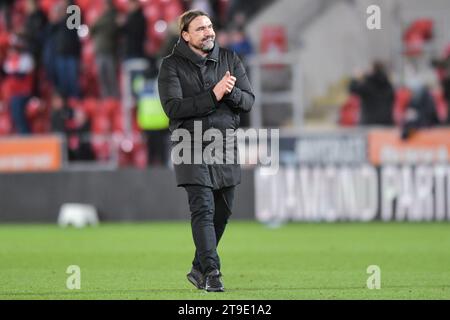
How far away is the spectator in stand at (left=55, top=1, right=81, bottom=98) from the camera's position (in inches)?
794

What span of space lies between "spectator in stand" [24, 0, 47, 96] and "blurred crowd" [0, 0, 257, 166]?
0.02 m

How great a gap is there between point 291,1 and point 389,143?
13.7ft

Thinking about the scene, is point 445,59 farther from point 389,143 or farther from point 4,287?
point 4,287

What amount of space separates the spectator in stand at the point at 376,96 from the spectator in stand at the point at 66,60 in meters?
5.07

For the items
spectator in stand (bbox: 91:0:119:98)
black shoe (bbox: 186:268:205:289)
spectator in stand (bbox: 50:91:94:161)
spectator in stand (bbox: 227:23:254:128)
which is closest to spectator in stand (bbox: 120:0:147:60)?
spectator in stand (bbox: 91:0:119:98)

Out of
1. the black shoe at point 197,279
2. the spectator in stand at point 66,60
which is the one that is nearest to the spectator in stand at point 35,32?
the spectator in stand at point 66,60

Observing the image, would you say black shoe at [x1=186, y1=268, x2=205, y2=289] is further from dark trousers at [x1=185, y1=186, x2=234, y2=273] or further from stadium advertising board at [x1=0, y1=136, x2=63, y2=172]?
stadium advertising board at [x1=0, y1=136, x2=63, y2=172]

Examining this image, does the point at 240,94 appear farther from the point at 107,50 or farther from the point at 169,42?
the point at 107,50

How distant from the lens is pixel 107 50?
2039 cm

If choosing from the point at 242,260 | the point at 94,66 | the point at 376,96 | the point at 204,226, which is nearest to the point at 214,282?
the point at 204,226

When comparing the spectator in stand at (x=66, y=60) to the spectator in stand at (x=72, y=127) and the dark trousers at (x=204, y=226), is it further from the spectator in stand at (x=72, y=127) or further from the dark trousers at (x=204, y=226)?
the dark trousers at (x=204, y=226)

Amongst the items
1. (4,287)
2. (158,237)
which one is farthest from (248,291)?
(158,237)

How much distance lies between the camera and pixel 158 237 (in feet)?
52.0
